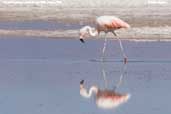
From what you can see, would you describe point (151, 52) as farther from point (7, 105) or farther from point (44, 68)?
point (7, 105)

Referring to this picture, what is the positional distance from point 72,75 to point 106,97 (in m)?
2.46

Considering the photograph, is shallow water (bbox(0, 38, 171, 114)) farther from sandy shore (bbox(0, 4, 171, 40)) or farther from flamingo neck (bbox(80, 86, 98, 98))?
sandy shore (bbox(0, 4, 171, 40))

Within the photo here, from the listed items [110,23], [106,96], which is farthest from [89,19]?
[106,96]

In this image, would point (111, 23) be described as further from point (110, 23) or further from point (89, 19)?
point (89, 19)

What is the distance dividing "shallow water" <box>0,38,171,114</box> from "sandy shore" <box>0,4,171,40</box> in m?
1.92

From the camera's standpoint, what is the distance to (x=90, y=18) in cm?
3375

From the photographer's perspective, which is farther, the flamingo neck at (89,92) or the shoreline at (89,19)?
the shoreline at (89,19)

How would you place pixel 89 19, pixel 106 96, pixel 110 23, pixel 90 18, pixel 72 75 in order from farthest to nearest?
1. pixel 90 18
2. pixel 89 19
3. pixel 110 23
4. pixel 72 75
5. pixel 106 96

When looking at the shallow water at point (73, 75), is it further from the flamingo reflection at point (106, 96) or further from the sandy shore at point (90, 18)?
the sandy shore at point (90, 18)

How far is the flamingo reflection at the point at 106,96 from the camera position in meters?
13.4

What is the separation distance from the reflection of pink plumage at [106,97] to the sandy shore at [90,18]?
9.73 meters

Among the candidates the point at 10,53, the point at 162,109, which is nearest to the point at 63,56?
the point at 10,53

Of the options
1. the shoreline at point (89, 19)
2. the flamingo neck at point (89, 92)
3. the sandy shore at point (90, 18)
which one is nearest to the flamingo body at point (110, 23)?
the shoreline at point (89, 19)

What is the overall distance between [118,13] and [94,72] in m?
19.6
